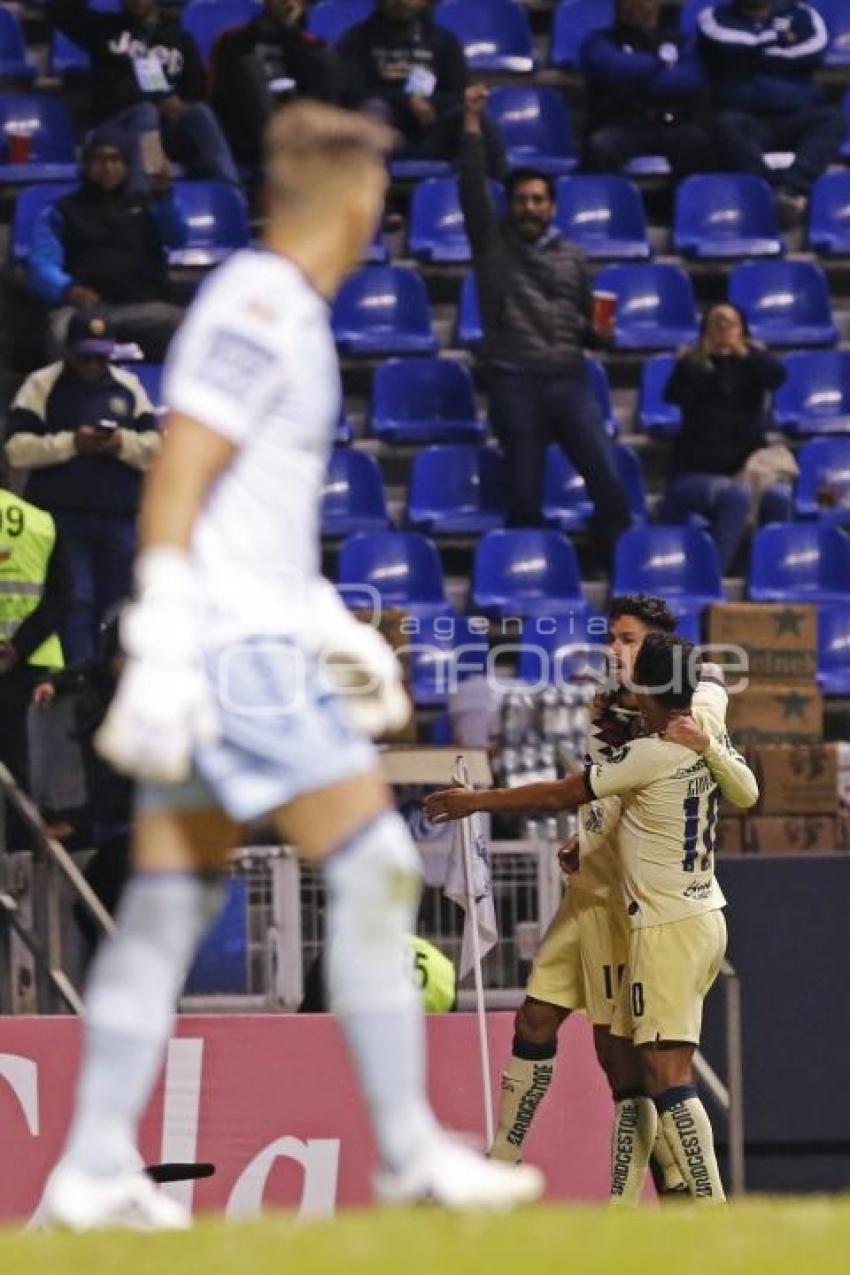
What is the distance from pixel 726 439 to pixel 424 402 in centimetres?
169

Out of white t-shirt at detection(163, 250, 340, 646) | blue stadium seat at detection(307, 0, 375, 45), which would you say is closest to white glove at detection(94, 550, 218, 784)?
white t-shirt at detection(163, 250, 340, 646)

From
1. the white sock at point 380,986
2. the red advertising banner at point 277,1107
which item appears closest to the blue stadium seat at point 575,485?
the red advertising banner at point 277,1107

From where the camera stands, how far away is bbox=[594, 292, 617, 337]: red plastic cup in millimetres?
14188

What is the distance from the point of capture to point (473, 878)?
376 inches

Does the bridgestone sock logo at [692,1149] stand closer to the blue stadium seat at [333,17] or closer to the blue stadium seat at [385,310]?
the blue stadium seat at [385,310]

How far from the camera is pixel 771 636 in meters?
12.6

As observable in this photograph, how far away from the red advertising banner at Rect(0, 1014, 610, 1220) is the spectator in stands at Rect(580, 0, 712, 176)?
23.9ft

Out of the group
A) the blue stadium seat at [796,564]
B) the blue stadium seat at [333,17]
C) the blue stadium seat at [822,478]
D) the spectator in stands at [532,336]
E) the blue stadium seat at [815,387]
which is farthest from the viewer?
the blue stadium seat at [333,17]

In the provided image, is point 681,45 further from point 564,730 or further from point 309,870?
point 309,870

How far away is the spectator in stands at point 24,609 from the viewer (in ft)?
36.4

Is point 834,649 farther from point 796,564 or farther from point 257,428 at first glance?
point 257,428

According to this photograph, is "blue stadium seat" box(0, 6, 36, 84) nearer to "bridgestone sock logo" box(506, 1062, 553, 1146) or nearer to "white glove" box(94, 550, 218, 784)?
"bridgestone sock logo" box(506, 1062, 553, 1146)

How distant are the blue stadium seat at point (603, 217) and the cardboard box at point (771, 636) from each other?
3.71 m

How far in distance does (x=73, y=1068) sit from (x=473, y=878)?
1.64m
